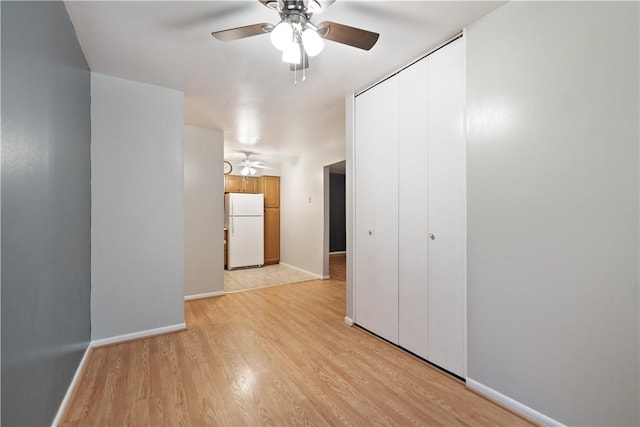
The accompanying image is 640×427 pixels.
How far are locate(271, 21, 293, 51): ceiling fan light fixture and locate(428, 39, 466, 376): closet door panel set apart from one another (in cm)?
122

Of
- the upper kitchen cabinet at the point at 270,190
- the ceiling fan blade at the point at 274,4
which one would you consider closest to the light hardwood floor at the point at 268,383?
the ceiling fan blade at the point at 274,4

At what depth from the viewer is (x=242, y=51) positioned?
2189 mm

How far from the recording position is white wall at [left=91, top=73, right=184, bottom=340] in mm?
2531

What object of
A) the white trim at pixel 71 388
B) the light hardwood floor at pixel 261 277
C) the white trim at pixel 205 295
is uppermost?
the white trim at pixel 71 388

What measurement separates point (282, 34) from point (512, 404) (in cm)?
247

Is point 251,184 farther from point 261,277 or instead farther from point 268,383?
point 268,383

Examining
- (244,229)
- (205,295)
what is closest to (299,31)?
(205,295)

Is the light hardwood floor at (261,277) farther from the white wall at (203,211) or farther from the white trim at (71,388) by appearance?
the white trim at (71,388)

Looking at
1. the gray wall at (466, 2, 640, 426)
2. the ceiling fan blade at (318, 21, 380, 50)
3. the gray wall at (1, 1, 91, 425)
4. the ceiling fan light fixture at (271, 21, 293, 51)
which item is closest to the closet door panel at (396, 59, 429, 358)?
the gray wall at (466, 2, 640, 426)

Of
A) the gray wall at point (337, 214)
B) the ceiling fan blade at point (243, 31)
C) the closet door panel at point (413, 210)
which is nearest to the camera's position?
the ceiling fan blade at point (243, 31)

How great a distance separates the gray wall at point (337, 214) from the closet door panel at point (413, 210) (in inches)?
223

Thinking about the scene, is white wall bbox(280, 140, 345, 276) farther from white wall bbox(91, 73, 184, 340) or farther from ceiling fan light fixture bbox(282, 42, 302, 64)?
ceiling fan light fixture bbox(282, 42, 302, 64)

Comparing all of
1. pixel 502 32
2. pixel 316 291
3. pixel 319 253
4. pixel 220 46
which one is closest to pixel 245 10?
pixel 220 46

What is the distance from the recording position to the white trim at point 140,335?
2.50 metres
